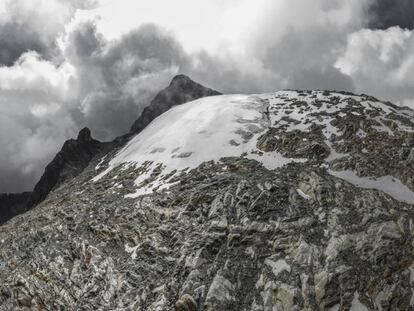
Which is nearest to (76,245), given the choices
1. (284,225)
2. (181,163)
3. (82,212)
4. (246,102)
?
(82,212)

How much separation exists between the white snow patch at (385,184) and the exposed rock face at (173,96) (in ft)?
238

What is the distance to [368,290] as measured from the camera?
41.3 m

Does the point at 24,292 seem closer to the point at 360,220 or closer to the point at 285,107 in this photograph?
the point at 360,220

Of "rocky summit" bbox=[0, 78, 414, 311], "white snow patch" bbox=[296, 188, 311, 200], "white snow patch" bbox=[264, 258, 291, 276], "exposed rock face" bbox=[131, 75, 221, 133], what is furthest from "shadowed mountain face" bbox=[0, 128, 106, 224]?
"white snow patch" bbox=[264, 258, 291, 276]

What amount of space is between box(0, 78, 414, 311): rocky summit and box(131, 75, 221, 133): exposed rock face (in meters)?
51.6

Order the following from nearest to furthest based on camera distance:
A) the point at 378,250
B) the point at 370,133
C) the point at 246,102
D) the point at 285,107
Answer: the point at 378,250, the point at 370,133, the point at 285,107, the point at 246,102

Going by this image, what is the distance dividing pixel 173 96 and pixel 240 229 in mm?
85485

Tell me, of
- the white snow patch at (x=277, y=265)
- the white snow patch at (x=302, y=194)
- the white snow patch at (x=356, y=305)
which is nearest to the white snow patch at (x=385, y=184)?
the white snow patch at (x=302, y=194)

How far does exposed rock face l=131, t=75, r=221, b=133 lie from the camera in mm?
122625

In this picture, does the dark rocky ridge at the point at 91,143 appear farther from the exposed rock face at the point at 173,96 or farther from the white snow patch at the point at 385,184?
the white snow patch at the point at 385,184

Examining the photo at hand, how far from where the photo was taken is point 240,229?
156 feet

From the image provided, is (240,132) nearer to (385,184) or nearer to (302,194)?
(302,194)

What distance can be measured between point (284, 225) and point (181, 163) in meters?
22.0

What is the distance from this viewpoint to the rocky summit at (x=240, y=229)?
138ft
